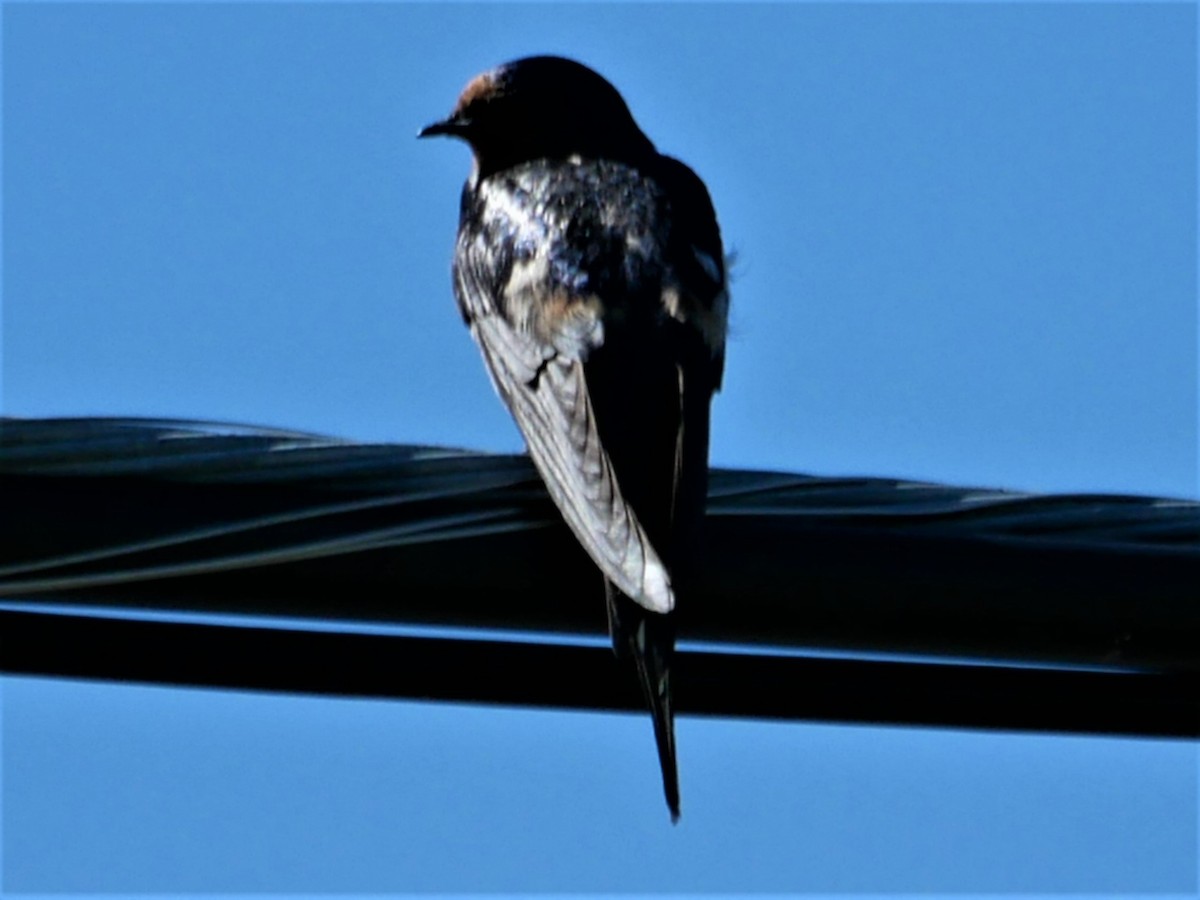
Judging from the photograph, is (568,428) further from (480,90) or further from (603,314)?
(480,90)

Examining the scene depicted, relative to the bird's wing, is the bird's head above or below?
above

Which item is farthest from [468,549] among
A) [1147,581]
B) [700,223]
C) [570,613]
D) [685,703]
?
[700,223]

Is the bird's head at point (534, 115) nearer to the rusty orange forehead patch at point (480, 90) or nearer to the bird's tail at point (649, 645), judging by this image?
the rusty orange forehead patch at point (480, 90)

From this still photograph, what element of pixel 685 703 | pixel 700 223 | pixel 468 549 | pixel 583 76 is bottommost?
pixel 685 703

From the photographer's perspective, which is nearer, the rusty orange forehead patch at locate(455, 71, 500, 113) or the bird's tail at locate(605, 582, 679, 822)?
the bird's tail at locate(605, 582, 679, 822)

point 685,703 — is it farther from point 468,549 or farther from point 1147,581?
point 1147,581

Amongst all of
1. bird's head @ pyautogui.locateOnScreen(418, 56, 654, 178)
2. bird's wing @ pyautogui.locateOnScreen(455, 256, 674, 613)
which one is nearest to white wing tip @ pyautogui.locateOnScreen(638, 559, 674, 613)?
bird's wing @ pyautogui.locateOnScreen(455, 256, 674, 613)

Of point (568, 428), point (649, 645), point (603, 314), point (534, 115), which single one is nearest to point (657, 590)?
point (649, 645)

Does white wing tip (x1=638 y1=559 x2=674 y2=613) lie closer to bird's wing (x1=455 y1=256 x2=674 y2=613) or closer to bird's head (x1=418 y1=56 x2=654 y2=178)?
bird's wing (x1=455 y1=256 x2=674 y2=613)
